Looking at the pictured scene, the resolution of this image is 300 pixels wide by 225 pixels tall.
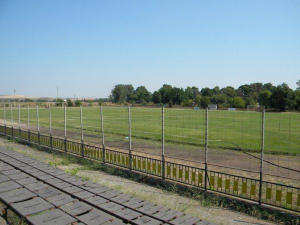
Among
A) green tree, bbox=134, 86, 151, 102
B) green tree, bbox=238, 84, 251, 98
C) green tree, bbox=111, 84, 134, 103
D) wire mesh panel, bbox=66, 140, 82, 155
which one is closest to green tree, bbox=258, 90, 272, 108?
wire mesh panel, bbox=66, 140, 82, 155

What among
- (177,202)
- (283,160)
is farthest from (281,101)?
(177,202)

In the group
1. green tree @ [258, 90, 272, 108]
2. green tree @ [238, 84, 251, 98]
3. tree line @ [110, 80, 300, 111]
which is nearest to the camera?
green tree @ [258, 90, 272, 108]

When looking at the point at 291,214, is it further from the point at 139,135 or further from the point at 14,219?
the point at 139,135

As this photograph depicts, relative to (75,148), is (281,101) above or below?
above

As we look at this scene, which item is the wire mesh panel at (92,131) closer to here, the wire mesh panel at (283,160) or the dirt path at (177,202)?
the dirt path at (177,202)

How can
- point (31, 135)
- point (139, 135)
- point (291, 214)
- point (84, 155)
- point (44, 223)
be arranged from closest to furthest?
1. point (44, 223)
2. point (291, 214)
3. point (84, 155)
4. point (31, 135)
5. point (139, 135)

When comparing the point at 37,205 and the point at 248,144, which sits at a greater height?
the point at 37,205

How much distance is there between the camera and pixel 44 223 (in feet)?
15.6

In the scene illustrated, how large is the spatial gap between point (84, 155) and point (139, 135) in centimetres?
1140

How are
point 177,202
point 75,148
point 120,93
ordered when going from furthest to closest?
point 120,93
point 75,148
point 177,202

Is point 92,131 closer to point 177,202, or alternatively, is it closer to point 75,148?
point 75,148

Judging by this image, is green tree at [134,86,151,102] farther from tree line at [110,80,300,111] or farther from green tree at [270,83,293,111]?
green tree at [270,83,293,111]

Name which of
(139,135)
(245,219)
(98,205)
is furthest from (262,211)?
(139,135)

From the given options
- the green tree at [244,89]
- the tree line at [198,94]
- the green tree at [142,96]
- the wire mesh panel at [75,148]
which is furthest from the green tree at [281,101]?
the green tree at [244,89]
